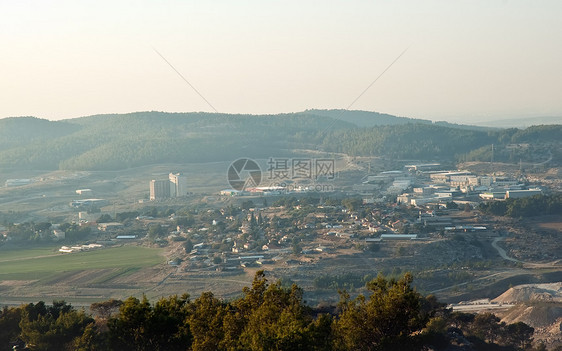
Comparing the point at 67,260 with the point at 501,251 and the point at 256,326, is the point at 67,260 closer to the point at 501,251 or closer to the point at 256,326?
the point at 501,251

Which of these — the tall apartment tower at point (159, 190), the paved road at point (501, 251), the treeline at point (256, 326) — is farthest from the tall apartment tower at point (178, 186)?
the treeline at point (256, 326)

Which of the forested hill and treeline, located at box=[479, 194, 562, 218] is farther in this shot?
the forested hill

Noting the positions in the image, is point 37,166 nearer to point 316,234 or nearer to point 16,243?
point 16,243

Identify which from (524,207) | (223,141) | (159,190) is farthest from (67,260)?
(223,141)

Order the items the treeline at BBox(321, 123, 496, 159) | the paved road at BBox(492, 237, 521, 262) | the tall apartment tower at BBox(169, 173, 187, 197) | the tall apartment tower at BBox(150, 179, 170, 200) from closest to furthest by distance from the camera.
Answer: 1. the paved road at BBox(492, 237, 521, 262)
2. the tall apartment tower at BBox(150, 179, 170, 200)
3. the tall apartment tower at BBox(169, 173, 187, 197)
4. the treeline at BBox(321, 123, 496, 159)

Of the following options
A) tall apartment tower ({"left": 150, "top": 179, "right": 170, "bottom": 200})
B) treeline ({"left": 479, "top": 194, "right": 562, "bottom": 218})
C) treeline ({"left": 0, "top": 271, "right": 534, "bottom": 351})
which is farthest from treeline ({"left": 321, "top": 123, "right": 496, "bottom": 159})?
treeline ({"left": 0, "top": 271, "right": 534, "bottom": 351})

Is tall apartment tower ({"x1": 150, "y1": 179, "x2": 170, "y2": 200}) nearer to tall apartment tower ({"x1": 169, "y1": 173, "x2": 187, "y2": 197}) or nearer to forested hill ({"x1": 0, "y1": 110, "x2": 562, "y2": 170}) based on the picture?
tall apartment tower ({"x1": 169, "y1": 173, "x2": 187, "y2": 197})

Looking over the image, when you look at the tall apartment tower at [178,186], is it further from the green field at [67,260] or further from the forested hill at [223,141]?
the green field at [67,260]
